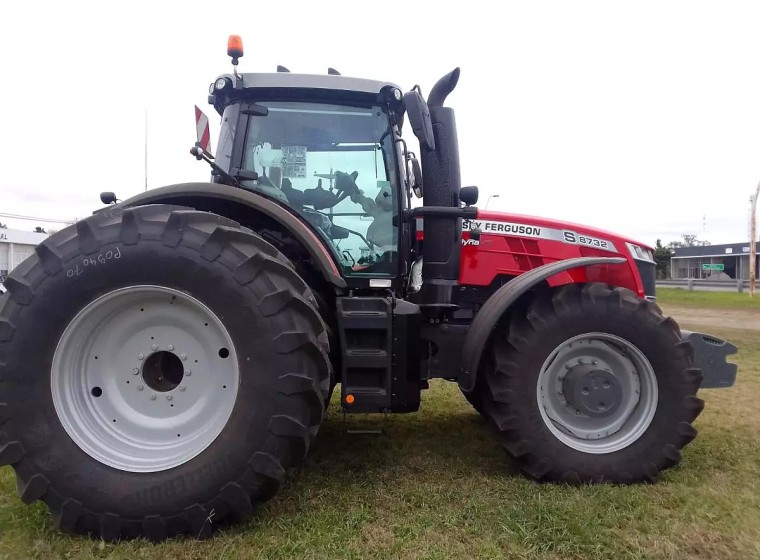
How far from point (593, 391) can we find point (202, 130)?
9.08 ft

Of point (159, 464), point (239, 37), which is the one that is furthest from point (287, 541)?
point (239, 37)

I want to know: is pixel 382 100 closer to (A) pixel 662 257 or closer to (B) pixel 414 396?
(B) pixel 414 396

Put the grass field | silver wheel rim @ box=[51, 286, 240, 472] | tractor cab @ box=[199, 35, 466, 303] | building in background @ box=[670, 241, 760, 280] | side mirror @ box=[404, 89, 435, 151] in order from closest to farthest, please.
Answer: the grass field → silver wheel rim @ box=[51, 286, 240, 472] → side mirror @ box=[404, 89, 435, 151] → tractor cab @ box=[199, 35, 466, 303] → building in background @ box=[670, 241, 760, 280]

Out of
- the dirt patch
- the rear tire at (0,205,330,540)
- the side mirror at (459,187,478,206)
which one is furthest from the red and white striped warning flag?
the dirt patch

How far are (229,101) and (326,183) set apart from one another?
2.56 ft

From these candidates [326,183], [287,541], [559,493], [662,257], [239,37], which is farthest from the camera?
[662,257]

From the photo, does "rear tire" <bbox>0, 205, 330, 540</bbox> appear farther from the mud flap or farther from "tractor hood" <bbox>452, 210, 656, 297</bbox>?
the mud flap

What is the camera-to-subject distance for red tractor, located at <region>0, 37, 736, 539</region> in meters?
2.27

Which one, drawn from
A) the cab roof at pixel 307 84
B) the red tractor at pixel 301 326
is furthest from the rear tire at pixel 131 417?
the cab roof at pixel 307 84

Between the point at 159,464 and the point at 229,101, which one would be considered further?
the point at 229,101

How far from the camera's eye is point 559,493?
2705mm

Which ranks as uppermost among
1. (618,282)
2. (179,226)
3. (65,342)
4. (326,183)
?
(326,183)

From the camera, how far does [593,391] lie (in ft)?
9.67

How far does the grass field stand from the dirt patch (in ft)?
33.2
